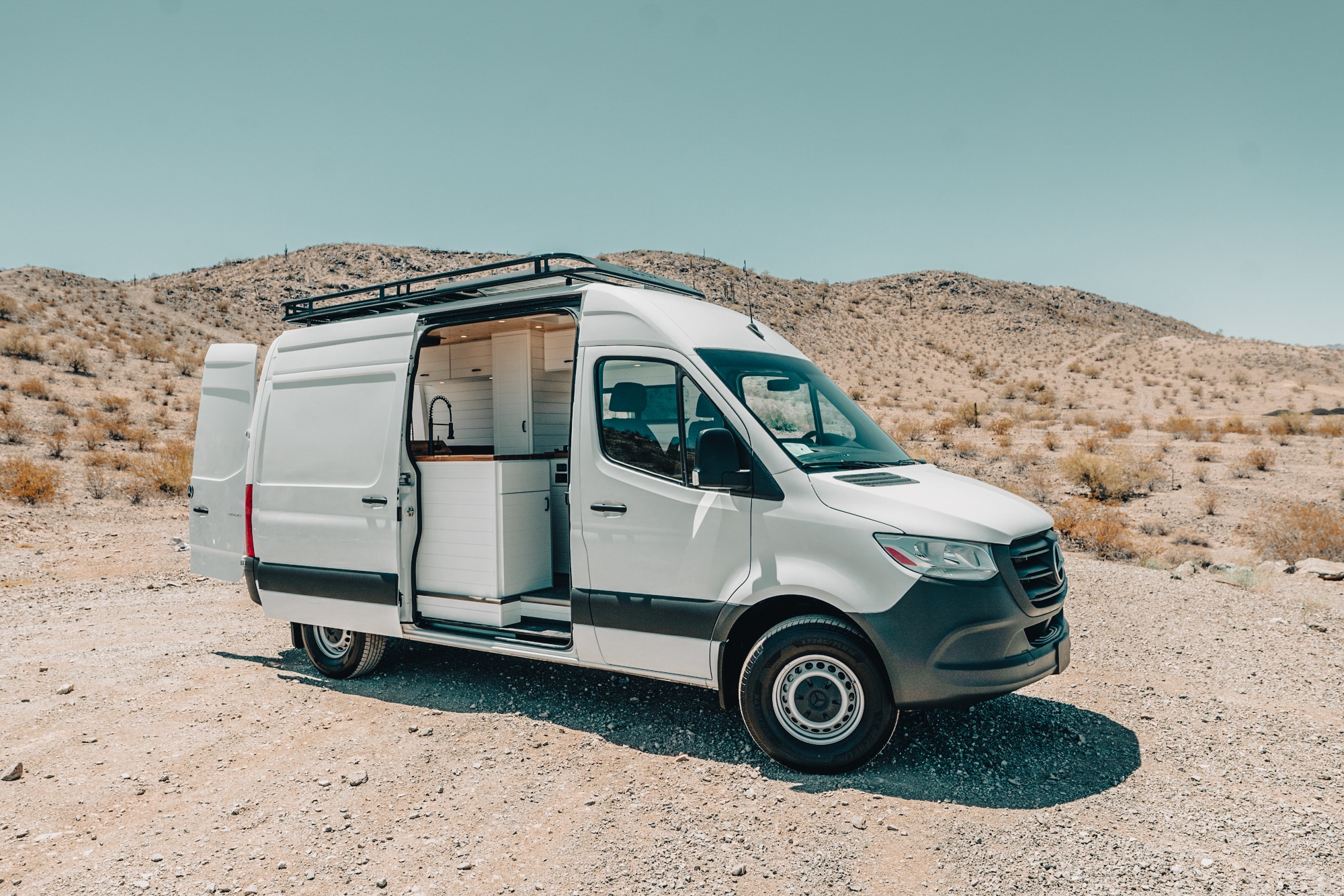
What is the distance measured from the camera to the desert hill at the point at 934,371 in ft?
63.6

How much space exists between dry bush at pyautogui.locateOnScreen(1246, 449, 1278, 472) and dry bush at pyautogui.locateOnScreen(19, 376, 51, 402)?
1258 inches

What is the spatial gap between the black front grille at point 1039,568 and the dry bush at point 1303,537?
907 cm

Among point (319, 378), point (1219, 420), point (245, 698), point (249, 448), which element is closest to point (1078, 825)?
point (245, 698)

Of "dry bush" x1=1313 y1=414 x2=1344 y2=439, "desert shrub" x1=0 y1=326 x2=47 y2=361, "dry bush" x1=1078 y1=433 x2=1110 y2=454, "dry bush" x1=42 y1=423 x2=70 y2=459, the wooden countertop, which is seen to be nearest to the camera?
the wooden countertop

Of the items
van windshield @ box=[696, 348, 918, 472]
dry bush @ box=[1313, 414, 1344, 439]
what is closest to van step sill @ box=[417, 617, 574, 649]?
van windshield @ box=[696, 348, 918, 472]

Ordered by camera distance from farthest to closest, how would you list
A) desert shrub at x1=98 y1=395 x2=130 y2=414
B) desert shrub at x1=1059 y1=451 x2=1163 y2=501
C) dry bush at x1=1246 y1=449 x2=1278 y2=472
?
1. desert shrub at x1=98 y1=395 x2=130 y2=414
2. dry bush at x1=1246 y1=449 x2=1278 y2=472
3. desert shrub at x1=1059 y1=451 x2=1163 y2=501

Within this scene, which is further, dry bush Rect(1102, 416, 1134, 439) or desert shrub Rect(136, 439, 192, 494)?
dry bush Rect(1102, 416, 1134, 439)

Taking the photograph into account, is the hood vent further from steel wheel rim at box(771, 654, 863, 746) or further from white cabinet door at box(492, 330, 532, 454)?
white cabinet door at box(492, 330, 532, 454)

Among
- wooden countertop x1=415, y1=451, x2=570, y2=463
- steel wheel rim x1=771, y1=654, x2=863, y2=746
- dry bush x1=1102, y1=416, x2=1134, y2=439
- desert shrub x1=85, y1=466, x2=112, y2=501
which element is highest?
dry bush x1=1102, y1=416, x2=1134, y2=439

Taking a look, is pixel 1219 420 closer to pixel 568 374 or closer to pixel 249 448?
pixel 568 374

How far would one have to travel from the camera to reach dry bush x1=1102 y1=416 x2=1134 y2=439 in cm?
2661

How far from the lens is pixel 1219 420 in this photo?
31.2 m

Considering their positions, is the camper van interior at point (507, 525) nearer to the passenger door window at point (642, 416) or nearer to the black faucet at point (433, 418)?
the black faucet at point (433, 418)

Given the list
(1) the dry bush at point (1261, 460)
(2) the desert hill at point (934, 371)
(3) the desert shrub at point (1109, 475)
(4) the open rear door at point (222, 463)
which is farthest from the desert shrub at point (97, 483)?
(1) the dry bush at point (1261, 460)
